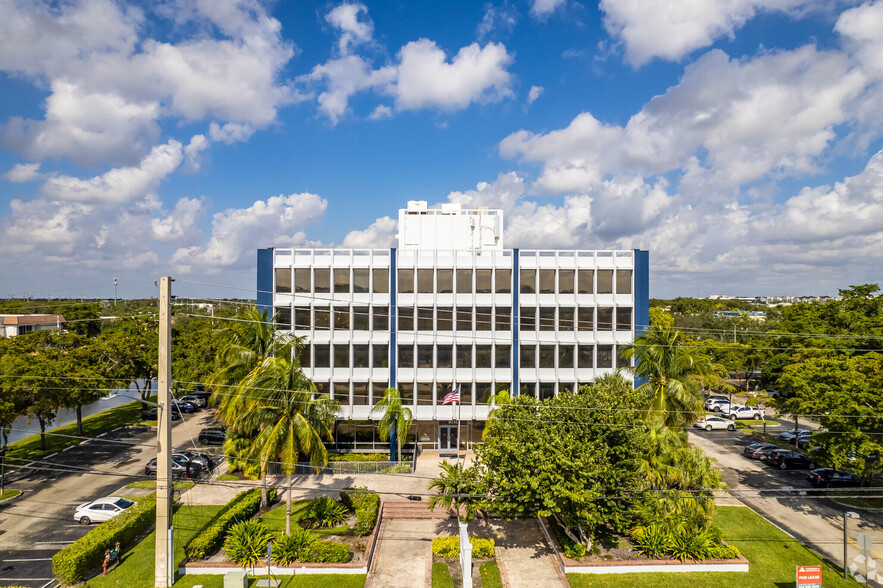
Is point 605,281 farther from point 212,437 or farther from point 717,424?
point 212,437

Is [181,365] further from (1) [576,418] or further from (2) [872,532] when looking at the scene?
(2) [872,532]

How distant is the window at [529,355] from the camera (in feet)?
117

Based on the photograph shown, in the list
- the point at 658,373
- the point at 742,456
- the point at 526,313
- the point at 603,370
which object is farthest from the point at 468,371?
the point at 742,456

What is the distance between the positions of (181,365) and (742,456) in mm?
47373

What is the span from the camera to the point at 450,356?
35.4 meters

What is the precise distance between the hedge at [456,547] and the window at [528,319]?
55.0ft

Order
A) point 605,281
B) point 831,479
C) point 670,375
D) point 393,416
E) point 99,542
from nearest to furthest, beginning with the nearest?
point 99,542, point 670,375, point 831,479, point 393,416, point 605,281

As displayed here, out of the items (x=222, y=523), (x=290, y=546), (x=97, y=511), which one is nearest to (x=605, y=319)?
(x=290, y=546)

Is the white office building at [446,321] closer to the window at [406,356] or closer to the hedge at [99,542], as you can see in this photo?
the window at [406,356]

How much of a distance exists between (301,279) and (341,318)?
4.37 meters

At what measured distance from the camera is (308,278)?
35.6 m

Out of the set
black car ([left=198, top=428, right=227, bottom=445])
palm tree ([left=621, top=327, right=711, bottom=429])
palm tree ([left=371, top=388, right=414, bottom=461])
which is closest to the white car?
black car ([left=198, top=428, right=227, bottom=445])

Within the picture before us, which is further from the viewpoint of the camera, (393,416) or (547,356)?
(547,356)

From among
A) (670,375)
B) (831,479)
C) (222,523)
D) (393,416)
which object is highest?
(670,375)
